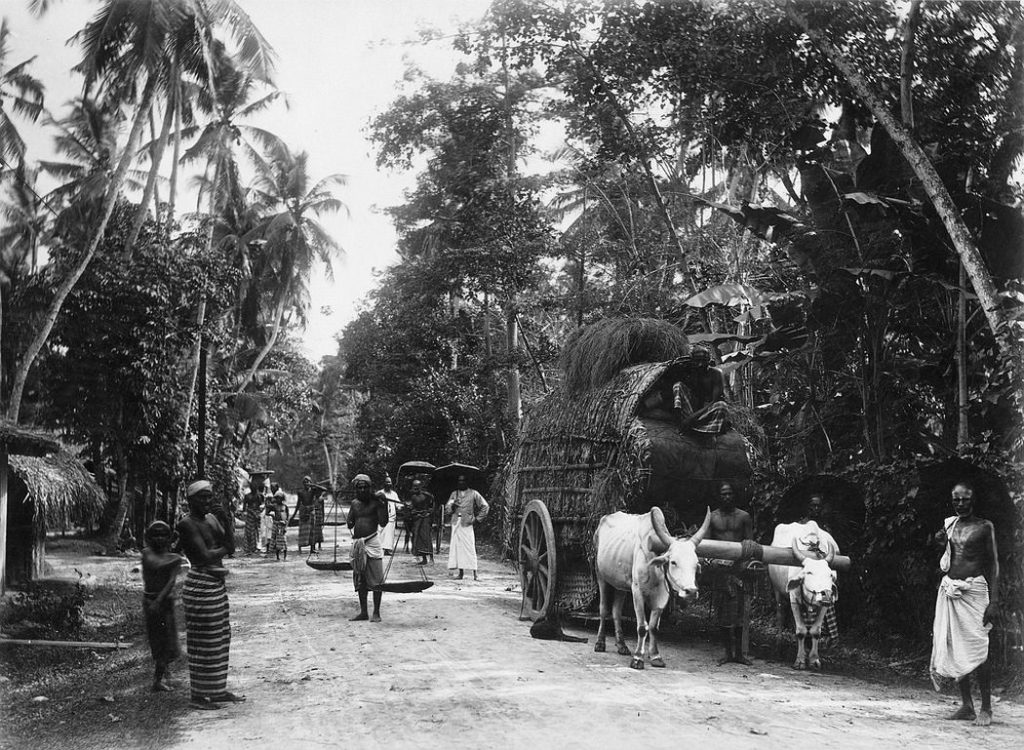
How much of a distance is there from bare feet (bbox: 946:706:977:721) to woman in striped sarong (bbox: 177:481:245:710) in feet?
18.2

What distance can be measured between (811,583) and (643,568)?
64.2 inches

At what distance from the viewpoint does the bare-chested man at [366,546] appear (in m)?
11.4

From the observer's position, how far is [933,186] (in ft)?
30.1

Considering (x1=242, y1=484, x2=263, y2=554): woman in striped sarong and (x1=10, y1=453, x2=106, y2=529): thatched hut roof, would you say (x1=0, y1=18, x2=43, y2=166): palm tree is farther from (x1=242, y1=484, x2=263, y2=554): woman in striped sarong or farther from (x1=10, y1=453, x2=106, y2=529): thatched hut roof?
(x1=242, y1=484, x2=263, y2=554): woman in striped sarong

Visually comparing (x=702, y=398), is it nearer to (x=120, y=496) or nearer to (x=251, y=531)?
(x=251, y=531)

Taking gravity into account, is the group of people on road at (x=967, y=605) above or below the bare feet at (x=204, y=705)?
above

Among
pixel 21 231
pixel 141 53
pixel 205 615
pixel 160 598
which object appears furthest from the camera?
pixel 21 231

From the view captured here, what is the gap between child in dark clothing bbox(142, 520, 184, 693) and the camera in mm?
7320

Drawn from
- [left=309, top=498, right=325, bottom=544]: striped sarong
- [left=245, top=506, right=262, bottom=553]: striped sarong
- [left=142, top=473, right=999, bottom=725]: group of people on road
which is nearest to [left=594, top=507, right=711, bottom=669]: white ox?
[left=142, top=473, right=999, bottom=725]: group of people on road

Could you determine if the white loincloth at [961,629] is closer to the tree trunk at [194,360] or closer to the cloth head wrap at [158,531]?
the cloth head wrap at [158,531]

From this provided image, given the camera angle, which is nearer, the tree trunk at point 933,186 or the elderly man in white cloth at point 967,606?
the elderly man in white cloth at point 967,606

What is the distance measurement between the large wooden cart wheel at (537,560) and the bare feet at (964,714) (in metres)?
4.46

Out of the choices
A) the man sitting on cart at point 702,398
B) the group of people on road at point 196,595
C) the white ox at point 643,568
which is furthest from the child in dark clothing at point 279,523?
the group of people on road at point 196,595

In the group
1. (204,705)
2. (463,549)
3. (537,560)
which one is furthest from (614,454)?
(463,549)
